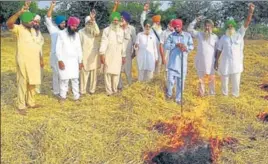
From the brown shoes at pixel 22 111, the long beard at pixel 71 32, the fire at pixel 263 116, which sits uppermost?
the long beard at pixel 71 32

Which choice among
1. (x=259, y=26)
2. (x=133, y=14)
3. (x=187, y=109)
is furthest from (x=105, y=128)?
(x=259, y=26)

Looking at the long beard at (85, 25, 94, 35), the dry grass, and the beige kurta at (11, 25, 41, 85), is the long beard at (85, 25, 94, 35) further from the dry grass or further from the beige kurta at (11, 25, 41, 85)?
the beige kurta at (11, 25, 41, 85)

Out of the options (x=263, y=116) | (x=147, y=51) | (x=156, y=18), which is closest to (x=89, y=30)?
(x=147, y=51)

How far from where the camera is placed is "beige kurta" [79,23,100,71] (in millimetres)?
7219

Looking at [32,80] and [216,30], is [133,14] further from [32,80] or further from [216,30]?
[32,80]

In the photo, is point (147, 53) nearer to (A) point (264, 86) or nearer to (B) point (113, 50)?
(B) point (113, 50)

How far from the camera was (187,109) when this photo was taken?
698 centimetres

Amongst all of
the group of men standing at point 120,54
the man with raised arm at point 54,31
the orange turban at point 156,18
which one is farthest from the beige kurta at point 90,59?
the orange turban at point 156,18

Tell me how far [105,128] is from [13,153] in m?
1.15

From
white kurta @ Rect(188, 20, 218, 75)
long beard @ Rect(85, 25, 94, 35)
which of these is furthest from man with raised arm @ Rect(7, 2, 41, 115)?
white kurta @ Rect(188, 20, 218, 75)

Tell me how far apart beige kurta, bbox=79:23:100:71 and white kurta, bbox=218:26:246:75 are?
69.3 inches

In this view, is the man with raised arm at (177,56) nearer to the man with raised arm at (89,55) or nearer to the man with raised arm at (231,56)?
the man with raised arm at (231,56)

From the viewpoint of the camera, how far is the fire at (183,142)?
18.0 ft

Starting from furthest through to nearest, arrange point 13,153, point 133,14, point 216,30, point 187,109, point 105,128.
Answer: point 133,14 → point 216,30 → point 187,109 → point 105,128 → point 13,153
